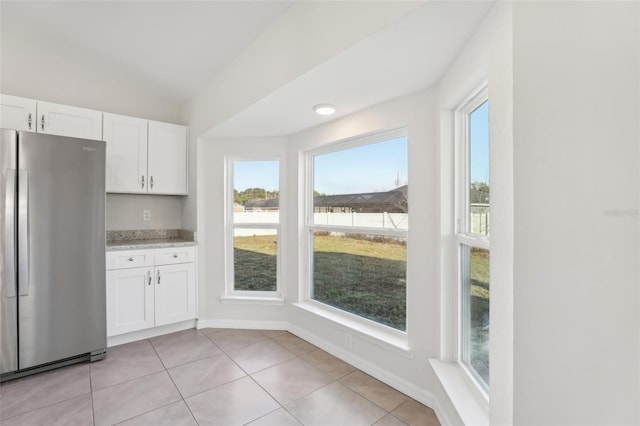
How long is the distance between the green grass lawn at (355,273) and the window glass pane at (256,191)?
9.7 inches

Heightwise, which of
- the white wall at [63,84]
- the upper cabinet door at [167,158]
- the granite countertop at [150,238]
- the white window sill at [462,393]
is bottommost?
the white window sill at [462,393]

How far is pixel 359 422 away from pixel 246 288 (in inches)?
77.2

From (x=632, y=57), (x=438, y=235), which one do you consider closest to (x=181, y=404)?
(x=438, y=235)

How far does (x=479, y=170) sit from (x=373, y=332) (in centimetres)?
143

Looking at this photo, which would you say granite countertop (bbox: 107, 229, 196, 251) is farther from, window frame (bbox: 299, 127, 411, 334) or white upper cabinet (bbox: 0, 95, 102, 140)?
window frame (bbox: 299, 127, 411, 334)

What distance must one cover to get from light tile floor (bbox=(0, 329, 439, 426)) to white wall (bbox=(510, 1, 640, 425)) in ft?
4.49

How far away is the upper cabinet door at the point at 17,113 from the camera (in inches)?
98.9

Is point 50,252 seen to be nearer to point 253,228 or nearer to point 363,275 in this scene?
point 253,228

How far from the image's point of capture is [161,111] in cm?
357

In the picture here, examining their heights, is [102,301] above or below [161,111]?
below

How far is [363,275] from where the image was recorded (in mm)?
2596

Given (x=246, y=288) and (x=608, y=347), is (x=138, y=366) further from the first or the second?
(x=608, y=347)

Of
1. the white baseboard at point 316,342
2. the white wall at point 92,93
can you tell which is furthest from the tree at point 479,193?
the white wall at point 92,93

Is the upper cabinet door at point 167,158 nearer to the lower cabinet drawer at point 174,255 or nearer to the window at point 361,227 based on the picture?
the lower cabinet drawer at point 174,255
